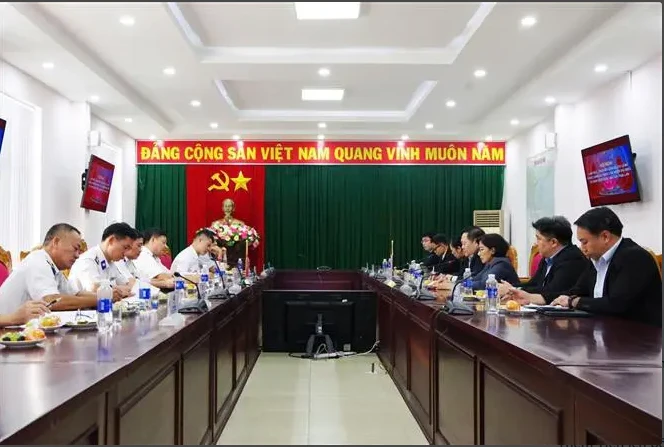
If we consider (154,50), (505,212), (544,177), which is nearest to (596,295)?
(154,50)

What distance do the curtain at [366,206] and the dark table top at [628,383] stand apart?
797 cm

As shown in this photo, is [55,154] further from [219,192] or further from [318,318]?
[219,192]

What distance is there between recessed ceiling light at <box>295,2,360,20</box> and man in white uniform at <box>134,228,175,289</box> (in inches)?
88.2

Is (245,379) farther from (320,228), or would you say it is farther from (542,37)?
(320,228)

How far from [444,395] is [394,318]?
1.87 m

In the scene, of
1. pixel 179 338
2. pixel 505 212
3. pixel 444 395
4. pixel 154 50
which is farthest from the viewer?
pixel 505 212

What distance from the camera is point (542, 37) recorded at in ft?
15.3

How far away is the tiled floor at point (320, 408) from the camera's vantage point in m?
3.35

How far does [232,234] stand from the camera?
8352 millimetres

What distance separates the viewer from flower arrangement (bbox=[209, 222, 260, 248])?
828cm

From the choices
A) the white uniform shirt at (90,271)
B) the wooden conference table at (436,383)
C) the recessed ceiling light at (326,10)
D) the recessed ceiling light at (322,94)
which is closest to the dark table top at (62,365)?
the wooden conference table at (436,383)

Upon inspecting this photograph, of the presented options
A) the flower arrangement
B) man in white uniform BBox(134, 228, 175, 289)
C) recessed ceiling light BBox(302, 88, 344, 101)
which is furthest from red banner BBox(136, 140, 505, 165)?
man in white uniform BBox(134, 228, 175, 289)

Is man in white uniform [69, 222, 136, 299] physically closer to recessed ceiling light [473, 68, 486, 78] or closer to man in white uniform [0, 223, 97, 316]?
man in white uniform [0, 223, 97, 316]

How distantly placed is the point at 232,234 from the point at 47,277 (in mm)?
5246
